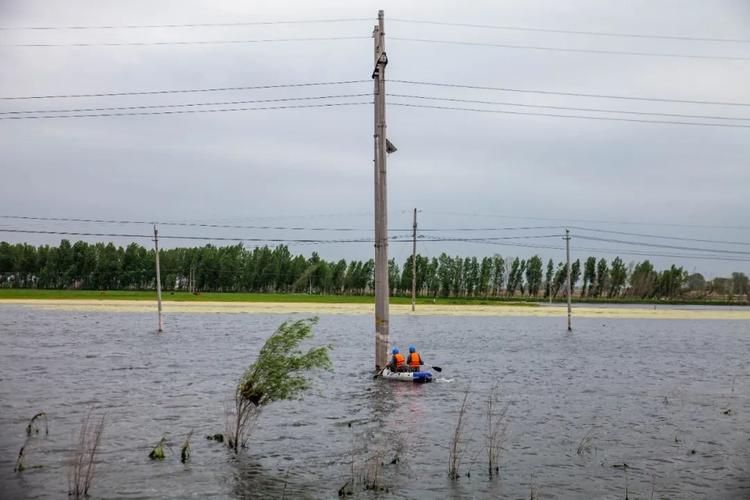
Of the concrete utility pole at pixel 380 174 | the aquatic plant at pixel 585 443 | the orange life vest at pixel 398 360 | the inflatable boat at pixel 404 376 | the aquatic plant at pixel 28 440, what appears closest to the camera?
the aquatic plant at pixel 28 440

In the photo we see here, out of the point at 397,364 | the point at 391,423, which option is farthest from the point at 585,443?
the point at 397,364

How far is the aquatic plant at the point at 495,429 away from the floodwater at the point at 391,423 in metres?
0.26

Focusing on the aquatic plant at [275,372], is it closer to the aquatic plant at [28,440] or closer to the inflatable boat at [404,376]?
the aquatic plant at [28,440]

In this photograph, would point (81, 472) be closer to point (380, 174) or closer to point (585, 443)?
point (585, 443)

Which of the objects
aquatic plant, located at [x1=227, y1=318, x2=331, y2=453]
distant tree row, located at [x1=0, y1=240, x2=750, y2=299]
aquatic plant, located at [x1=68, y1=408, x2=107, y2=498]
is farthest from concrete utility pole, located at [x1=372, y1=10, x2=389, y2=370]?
distant tree row, located at [x1=0, y1=240, x2=750, y2=299]

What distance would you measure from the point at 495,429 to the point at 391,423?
3.63 m

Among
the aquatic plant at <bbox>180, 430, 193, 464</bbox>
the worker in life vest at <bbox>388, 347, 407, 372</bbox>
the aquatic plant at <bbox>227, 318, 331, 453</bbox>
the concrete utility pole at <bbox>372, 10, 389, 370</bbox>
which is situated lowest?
the aquatic plant at <bbox>180, 430, 193, 464</bbox>

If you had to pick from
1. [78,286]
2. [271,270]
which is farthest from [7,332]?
[78,286]

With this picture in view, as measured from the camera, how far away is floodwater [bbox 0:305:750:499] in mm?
18156

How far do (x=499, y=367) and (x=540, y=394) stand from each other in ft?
39.1

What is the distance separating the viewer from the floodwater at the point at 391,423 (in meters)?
18.2

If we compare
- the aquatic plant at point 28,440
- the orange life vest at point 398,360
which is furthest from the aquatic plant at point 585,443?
the aquatic plant at point 28,440

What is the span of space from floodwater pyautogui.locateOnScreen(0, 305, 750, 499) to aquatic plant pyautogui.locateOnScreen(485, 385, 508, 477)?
10.2 inches

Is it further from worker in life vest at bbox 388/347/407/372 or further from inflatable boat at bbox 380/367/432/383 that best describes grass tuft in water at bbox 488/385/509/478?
worker in life vest at bbox 388/347/407/372
